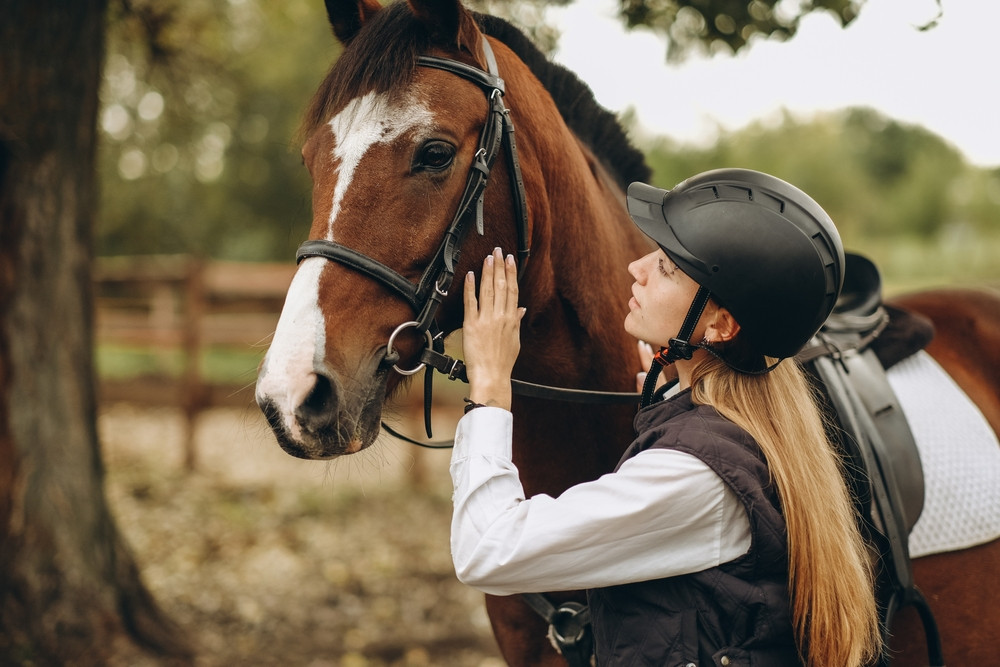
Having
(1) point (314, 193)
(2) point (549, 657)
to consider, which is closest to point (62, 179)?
(1) point (314, 193)

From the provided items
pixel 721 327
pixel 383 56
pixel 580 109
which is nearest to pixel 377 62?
pixel 383 56

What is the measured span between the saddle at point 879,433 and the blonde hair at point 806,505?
37cm

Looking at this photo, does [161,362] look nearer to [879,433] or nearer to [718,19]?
[718,19]

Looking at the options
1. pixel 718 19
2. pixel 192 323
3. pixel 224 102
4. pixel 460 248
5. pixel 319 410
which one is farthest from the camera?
pixel 192 323

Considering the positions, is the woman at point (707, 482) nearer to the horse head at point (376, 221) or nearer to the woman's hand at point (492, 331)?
the woman's hand at point (492, 331)

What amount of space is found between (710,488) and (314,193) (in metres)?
1.06

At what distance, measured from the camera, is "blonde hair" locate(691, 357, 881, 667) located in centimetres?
138

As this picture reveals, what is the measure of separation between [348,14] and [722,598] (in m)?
1.69

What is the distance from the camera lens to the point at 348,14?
1.98 metres

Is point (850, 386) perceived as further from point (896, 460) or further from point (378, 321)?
point (378, 321)

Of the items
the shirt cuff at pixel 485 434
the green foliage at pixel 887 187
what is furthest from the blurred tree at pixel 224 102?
the green foliage at pixel 887 187

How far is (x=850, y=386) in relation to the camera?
205cm

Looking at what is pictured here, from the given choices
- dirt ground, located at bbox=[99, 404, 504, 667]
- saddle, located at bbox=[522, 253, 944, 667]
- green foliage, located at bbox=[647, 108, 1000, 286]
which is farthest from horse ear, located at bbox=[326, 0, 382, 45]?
green foliage, located at bbox=[647, 108, 1000, 286]

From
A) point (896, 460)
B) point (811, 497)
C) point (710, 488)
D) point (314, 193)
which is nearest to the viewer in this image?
point (710, 488)
